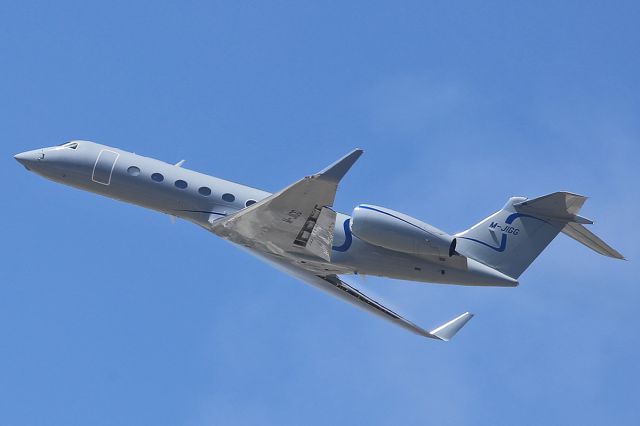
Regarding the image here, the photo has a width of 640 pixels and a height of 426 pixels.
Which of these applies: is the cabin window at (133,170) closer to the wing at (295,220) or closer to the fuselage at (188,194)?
the fuselage at (188,194)

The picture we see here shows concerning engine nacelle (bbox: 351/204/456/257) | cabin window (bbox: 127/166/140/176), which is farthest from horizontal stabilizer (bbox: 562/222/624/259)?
cabin window (bbox: 127/166/140/176)

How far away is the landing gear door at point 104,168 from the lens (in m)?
34.8

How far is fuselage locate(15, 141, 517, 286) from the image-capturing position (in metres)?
32.9

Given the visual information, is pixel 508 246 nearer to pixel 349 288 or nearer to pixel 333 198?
pixel 349 288

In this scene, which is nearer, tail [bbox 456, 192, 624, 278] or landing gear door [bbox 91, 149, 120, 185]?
tail [bbox 456, 192, 624, 278]

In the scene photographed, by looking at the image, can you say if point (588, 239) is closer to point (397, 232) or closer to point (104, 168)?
point (397, 232)

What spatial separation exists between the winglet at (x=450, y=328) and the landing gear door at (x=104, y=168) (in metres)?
11.5

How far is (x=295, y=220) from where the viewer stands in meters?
30.3

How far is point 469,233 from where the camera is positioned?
3412 centimetres

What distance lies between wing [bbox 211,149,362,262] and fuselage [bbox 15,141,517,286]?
119cm

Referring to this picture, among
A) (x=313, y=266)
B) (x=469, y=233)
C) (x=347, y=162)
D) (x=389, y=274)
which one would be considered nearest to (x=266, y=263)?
(x=313, y=266)

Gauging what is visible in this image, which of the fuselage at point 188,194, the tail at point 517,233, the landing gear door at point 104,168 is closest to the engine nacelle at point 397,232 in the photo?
the fuselage at point 188,194

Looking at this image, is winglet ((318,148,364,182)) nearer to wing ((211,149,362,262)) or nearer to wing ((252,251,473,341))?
wing ((211,149,362,262))

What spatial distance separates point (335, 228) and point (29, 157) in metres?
10.8
